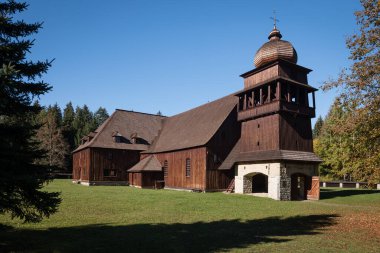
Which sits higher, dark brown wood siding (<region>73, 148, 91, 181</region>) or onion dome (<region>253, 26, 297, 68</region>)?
onion dome (<region>253, 26, 297, 68</region>)

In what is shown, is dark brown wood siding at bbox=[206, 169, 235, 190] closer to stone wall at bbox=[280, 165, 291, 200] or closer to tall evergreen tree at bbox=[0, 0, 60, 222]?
stone wall at bbox=[280, 165, 291, 200]

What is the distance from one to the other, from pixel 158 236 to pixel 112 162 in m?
35.5

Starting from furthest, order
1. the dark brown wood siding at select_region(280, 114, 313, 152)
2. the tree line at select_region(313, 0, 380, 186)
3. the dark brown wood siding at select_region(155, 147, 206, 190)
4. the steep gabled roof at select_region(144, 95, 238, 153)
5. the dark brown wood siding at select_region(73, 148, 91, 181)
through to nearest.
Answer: the dark brown wood siding at select_region(73, 148, 91, 181) → the steep gabled roof at select_region(144, 95, 238, 153) → the dark brown wood siding at select_region(155, 147, 206, 190) → the dark brown wood siding at select_region(280, 114, 313, 152) → the tree line at select_region(313, 0, 380, 186)

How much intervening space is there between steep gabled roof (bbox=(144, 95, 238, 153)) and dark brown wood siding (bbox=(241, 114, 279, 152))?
3.65 m

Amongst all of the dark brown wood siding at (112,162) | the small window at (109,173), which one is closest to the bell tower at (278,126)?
the dark brown wood siding at (112,162)

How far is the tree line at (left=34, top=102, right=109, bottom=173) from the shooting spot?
69.2 meters

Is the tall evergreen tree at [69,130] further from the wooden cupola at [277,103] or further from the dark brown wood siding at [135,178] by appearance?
the wooden cupola at [277,103]

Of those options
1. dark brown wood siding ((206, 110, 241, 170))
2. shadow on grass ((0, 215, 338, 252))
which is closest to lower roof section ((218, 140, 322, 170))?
dark brown wood siding ((206, 110, 241, 170))

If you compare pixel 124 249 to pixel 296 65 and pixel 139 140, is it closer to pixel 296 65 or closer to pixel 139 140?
pixel 296 65

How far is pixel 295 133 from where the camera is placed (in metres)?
31.0

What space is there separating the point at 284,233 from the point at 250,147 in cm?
1993

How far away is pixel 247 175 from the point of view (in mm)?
33281

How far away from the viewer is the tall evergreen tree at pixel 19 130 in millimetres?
9531

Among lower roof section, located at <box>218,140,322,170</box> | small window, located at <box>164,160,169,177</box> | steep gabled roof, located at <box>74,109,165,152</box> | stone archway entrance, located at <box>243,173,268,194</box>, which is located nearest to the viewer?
lower roof section, located at <box>218,140,322,170</box>
